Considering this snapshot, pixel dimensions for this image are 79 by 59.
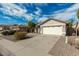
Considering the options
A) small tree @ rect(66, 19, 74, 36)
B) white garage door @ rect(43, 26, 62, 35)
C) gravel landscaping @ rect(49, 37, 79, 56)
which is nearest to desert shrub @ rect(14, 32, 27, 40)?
white garage door @ rect(43, 26, 62, 35)

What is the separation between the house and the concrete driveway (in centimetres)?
20

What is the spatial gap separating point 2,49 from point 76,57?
102 inches

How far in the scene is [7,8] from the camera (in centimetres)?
544

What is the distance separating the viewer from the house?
5.50 m

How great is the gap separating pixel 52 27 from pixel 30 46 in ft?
3.51

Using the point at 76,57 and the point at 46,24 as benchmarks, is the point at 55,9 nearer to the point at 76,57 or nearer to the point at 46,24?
the point at 46,24

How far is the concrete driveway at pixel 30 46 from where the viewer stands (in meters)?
5.29

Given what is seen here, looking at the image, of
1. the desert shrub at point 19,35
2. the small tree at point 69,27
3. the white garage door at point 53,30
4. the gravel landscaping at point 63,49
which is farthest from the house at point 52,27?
the desert shrub at point 19,35

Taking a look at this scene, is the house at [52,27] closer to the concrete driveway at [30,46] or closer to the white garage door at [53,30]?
the white garage door at [53,30]

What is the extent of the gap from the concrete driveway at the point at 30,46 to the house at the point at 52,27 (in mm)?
202

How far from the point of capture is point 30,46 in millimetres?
5516

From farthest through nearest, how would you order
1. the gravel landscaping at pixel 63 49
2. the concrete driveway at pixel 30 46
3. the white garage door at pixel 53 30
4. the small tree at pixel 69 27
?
the white garage door at pixel 53 30
the small tree at pixel 69 27
the concrete driveway at pixel 30 46
the gravel landscaping at pixel 63 49

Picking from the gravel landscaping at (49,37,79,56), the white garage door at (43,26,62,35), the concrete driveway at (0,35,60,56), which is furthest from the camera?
the white garage door at (43,26,62,35)

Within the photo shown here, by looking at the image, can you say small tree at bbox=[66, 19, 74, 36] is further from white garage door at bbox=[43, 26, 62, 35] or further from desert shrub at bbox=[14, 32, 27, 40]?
desert shrub at bbox=[14, 32, 27, 40]
